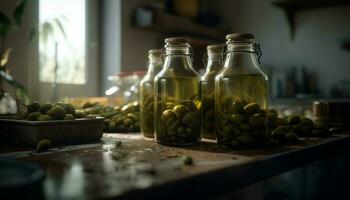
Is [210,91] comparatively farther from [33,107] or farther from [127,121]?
[33,107]

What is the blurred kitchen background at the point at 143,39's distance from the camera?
2029 mm

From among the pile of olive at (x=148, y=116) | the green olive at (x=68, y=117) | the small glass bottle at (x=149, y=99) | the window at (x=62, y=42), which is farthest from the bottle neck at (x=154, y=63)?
the window at (x=62, y=42)

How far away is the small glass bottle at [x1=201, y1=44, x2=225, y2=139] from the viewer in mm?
988

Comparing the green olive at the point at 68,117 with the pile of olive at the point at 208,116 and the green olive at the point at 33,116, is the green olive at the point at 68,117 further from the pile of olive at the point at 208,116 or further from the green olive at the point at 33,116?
the pile of olive at the point at 208,116

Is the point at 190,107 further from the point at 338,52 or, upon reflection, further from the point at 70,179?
the point at 338,52

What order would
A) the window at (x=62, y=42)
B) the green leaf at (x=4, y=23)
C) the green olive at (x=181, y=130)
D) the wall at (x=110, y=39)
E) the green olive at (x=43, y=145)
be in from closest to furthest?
1. the green olive at (x=43, y=145)
2. the green olive at (x=181, y=130)
3. the green leaf at (x=4, y=23)
4. the window at (x=62, y=42)
5. the wall at (x=110, y=39)

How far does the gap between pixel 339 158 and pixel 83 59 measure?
1746mm

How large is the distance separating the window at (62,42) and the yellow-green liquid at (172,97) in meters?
1.22

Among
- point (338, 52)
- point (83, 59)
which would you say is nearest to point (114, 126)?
point (83, 59)

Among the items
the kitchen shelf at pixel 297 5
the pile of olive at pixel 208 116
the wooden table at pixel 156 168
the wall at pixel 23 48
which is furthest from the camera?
the kitchen shelf at pixel 297 5

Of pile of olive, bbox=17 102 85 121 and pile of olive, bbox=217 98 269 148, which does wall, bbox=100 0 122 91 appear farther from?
pile of olive, bbox=217 98 269 148

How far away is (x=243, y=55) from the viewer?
873mm

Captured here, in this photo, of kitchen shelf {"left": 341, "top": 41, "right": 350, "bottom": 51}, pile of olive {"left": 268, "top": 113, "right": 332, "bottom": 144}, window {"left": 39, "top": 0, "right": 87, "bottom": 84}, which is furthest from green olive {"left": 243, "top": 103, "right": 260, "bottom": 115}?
kitchen shelf {"left": 341, "top": 41, "right": 350, "bottom": 51}

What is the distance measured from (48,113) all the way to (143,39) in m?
1.92
